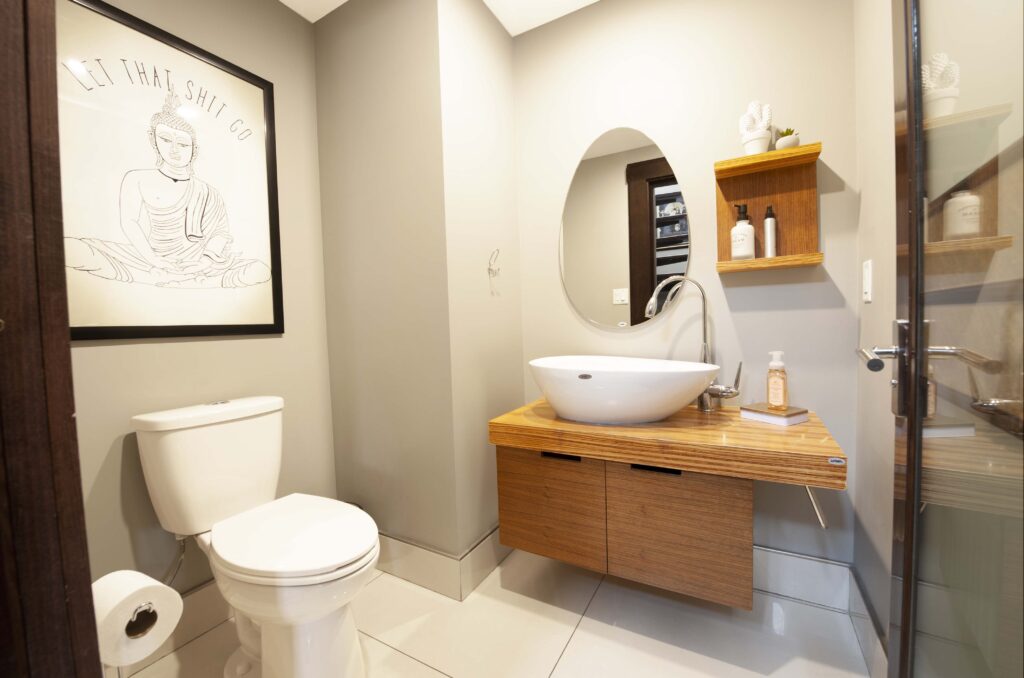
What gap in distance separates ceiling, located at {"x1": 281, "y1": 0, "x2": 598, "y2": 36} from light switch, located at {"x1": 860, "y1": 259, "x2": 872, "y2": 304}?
146cm

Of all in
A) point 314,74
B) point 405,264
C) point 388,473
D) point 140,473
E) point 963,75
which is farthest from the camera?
point 314,74

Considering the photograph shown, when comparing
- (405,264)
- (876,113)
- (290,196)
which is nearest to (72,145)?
(290,196)

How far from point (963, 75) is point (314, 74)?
2094 millimetres

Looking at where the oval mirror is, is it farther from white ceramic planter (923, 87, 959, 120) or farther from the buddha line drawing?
the buddha line drawing

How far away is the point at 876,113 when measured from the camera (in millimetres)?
1107

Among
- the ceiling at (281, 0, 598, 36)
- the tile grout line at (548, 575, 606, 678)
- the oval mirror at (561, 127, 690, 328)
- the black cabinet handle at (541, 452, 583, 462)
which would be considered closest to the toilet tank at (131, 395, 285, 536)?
the black cabinet handle at (541, 452, 583, 462)

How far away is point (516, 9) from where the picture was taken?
67.1 inches

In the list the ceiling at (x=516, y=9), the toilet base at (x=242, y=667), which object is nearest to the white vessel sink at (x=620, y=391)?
the toilet base at (x=242, y=667)

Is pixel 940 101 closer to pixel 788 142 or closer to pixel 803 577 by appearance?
pixel 788 142

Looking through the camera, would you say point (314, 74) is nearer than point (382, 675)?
No

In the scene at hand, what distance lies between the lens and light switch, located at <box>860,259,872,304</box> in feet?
3.94

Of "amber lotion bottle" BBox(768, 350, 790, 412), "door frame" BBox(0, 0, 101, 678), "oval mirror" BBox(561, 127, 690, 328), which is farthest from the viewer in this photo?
"oval mirror" BBox(561, 127, 690, 328)

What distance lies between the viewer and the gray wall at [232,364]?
45.6 inches

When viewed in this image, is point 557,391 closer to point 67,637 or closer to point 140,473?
point 67,637
